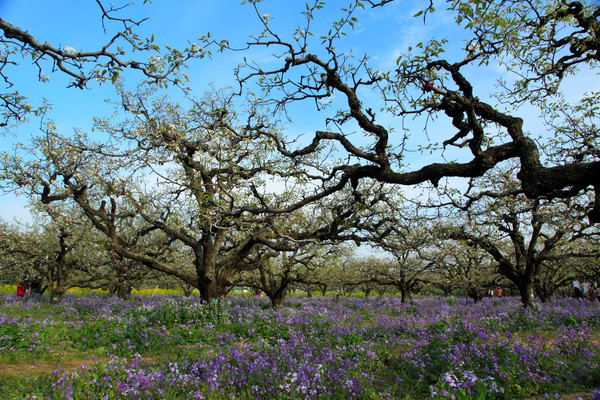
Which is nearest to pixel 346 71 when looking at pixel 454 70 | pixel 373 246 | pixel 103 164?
pixel 454 70

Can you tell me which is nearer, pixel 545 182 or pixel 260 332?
pixel 545 182

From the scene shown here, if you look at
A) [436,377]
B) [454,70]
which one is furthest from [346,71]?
[436,377]

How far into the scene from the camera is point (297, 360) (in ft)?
24.3

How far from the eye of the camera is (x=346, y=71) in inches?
305

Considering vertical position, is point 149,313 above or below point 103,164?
below

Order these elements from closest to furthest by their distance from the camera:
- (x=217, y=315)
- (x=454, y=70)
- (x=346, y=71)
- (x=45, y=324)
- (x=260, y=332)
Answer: (x=454, y=70) → (x=346, y=71) → (x=45, y=324) → (x=260, y=332) → (x=217, y=315)

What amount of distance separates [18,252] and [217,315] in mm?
18915

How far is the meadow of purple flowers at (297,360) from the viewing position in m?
5.70

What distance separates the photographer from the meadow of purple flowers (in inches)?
225

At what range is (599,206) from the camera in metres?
5.58

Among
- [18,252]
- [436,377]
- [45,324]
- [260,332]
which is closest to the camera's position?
[436,377]

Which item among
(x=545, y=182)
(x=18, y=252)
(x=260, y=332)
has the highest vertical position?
(x=545, y=182)

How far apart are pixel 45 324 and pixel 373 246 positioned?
1177 centimetres

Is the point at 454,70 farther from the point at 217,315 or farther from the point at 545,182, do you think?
the point at 217,315
